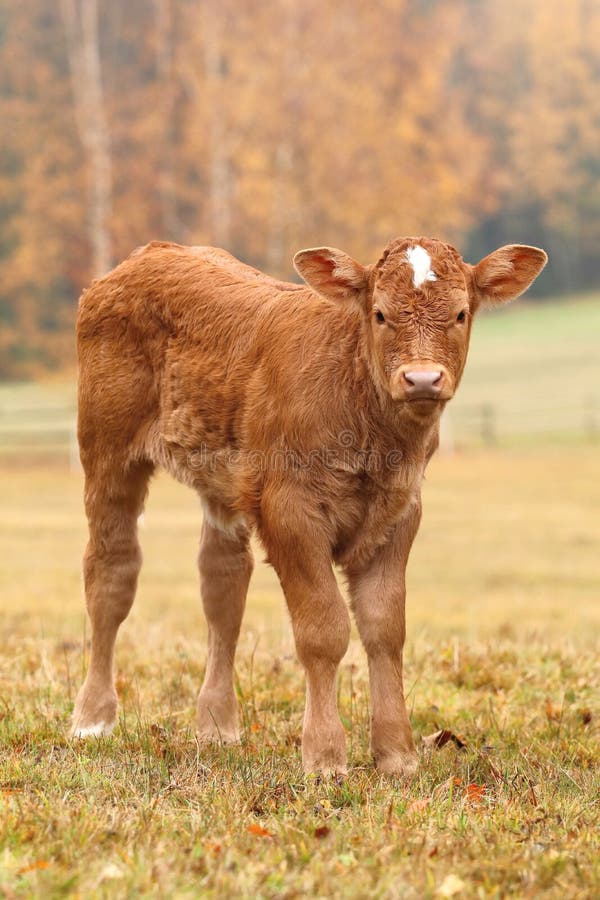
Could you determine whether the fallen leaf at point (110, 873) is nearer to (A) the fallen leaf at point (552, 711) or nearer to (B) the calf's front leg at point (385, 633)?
(B) the calf's front leg at point (385, 633)

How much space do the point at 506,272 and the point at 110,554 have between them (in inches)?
84.9

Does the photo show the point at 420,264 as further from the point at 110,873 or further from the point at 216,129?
the point at 216,129

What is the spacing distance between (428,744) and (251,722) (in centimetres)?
83

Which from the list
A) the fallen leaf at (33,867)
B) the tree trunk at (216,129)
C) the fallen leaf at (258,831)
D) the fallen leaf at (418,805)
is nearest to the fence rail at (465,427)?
the tree trunk at (216,129)

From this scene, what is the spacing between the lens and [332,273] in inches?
189

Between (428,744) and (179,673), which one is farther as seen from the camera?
(179,673)

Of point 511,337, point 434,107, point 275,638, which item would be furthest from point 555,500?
point 511,337

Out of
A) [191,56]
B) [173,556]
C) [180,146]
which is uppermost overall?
[191,56]

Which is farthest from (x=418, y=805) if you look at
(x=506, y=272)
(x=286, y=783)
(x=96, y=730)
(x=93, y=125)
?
(x=93, y=125)

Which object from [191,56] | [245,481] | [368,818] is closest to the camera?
[368,818]

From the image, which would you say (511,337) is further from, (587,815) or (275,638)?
(587,815)

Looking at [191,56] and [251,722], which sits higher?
[191,56]

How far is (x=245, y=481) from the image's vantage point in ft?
16.2

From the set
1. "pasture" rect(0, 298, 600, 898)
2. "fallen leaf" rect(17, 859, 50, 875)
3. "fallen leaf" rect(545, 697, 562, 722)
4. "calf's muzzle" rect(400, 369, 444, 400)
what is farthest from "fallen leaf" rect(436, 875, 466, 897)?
"fallen leaf" rect(545, 697, 562, 722)
